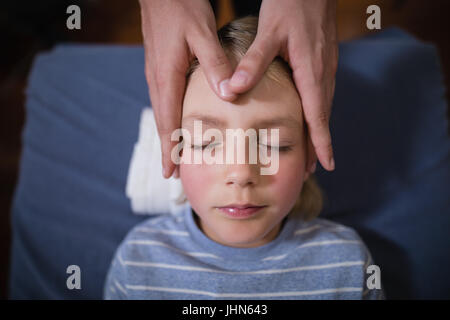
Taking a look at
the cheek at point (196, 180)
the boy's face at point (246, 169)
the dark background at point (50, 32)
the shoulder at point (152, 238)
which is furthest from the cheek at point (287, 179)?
the dark background at point (50, 32)

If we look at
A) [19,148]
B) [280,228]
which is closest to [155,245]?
[280,228]

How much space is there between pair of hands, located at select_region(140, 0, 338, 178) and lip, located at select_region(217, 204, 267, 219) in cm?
15

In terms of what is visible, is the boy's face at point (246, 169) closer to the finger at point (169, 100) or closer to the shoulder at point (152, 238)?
the finger at point (169, 100)

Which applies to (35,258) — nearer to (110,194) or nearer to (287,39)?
(110,194)

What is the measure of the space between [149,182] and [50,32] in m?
1.21

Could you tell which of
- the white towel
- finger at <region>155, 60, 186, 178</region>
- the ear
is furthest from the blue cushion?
finger at <region>155, 60, 186, 178</region>

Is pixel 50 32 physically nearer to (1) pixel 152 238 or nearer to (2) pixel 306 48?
(1) pixel 152 238

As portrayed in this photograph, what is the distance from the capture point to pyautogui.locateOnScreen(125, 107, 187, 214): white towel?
0.89 meters

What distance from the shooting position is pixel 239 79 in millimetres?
521

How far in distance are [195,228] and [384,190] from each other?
2.03 ft

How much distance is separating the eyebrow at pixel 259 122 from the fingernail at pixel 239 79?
68 mm

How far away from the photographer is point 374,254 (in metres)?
0.95
